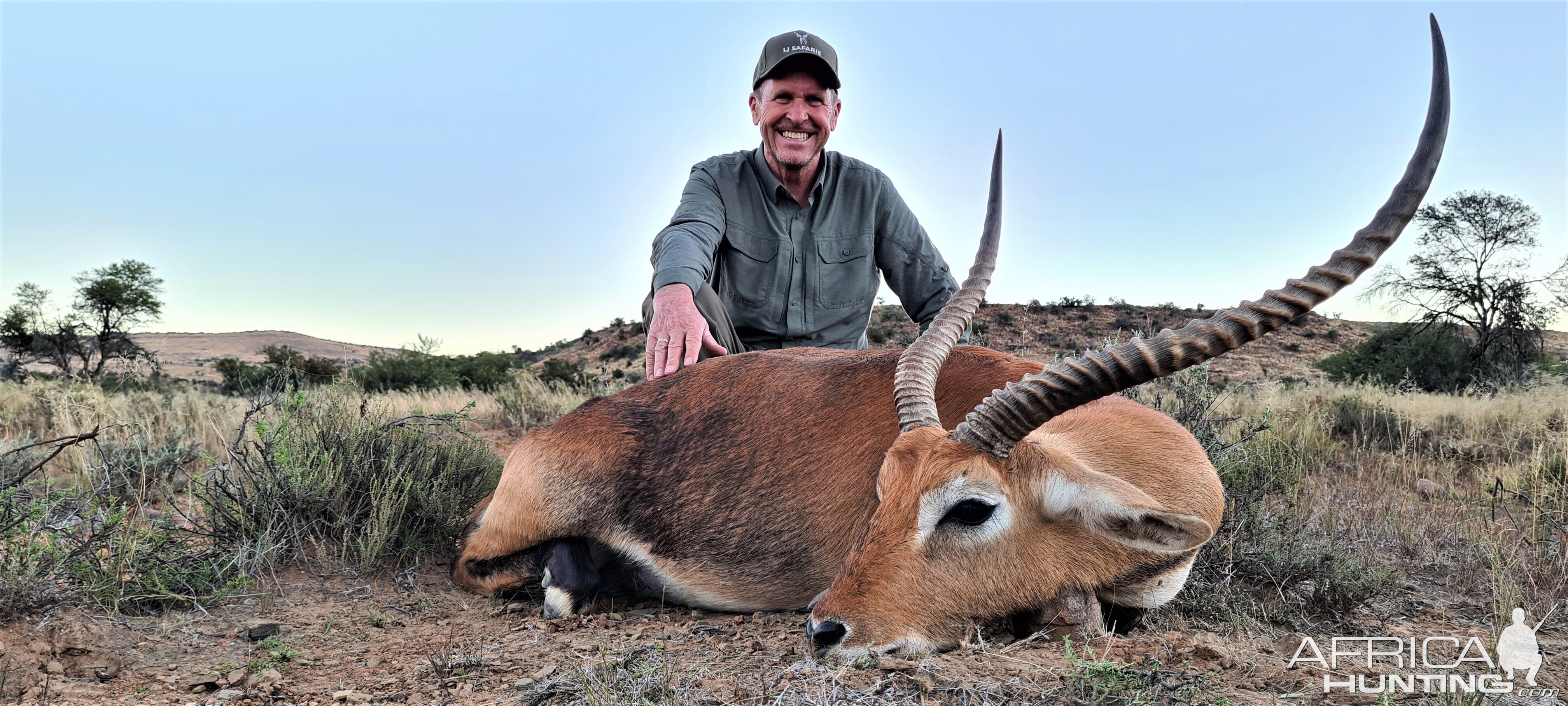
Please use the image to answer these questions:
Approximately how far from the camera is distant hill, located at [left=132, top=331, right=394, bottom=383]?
19688 mm

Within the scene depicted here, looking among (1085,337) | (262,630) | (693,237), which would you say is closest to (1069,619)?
(262,630)

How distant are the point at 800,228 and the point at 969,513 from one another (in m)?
3.81

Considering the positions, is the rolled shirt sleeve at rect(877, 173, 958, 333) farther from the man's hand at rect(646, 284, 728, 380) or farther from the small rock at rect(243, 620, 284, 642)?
the small rock at rect(243, 620, 284, 642)

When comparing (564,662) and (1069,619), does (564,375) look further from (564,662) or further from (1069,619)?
(1069,619)

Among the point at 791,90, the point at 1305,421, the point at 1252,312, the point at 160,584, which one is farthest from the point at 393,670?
the point at 1305,421

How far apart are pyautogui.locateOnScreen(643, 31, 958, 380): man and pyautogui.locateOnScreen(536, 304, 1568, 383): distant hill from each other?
1601 cm

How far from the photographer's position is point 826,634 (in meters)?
2.62

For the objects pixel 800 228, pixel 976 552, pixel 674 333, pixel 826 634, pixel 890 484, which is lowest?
pixel 826 634

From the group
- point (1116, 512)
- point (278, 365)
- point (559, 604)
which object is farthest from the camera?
point (278, 365)

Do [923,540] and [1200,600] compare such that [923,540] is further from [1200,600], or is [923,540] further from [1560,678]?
[1560,678]

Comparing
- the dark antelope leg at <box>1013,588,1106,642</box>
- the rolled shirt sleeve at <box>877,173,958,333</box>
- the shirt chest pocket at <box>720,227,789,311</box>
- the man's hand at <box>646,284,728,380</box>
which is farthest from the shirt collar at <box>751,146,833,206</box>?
the dark antelope leg at <box>1013,588,1106,642</box>

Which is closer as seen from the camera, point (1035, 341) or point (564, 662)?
point (564, 662)

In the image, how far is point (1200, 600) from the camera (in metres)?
3.53

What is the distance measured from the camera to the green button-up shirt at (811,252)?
20.6ft
